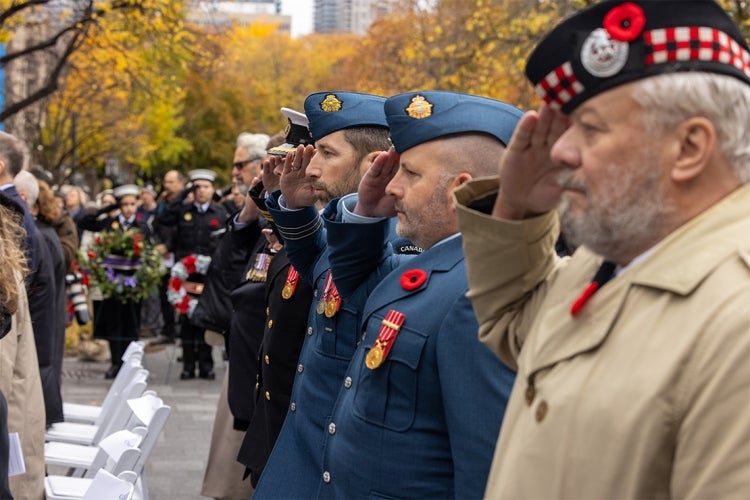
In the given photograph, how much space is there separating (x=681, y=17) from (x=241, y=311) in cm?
461

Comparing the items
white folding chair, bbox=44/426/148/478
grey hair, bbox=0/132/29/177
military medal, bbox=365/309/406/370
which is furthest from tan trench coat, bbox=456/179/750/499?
grey hair, bbox=0/132/29/177

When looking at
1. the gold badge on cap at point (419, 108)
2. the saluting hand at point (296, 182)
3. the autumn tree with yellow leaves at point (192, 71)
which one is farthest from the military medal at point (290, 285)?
the autumn tree with yellow leaves at point (192, 71)

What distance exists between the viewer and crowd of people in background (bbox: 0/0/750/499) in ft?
5.97

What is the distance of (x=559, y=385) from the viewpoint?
1.98 meters

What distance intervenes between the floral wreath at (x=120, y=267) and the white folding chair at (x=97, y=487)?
23.0 ft

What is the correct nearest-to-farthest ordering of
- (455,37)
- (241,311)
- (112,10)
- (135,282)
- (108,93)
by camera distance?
(241,311)
(135,282)
(112,10)
(455,37)
(108,93)

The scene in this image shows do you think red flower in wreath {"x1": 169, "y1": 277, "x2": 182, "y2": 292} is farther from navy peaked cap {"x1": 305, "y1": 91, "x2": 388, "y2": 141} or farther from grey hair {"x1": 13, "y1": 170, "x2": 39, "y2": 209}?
navy peaked cap {"x1": 305, "y1": 91, "x2": 388, "y2": 141}

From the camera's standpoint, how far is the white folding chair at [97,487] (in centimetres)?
412

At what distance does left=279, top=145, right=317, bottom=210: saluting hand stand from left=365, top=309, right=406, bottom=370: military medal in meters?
1.44

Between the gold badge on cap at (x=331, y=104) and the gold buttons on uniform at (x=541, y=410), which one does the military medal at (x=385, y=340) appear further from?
the gold badge on cap at (x=331, y=104)

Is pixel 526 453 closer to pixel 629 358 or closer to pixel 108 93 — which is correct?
pixel 629 358

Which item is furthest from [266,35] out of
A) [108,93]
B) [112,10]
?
[112,10]

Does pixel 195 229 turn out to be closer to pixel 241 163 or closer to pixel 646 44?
pixel 241 163

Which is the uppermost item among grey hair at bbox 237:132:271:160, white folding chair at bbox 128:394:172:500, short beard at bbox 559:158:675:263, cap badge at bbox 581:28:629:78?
cap badge at bbox 581:28:629:78
